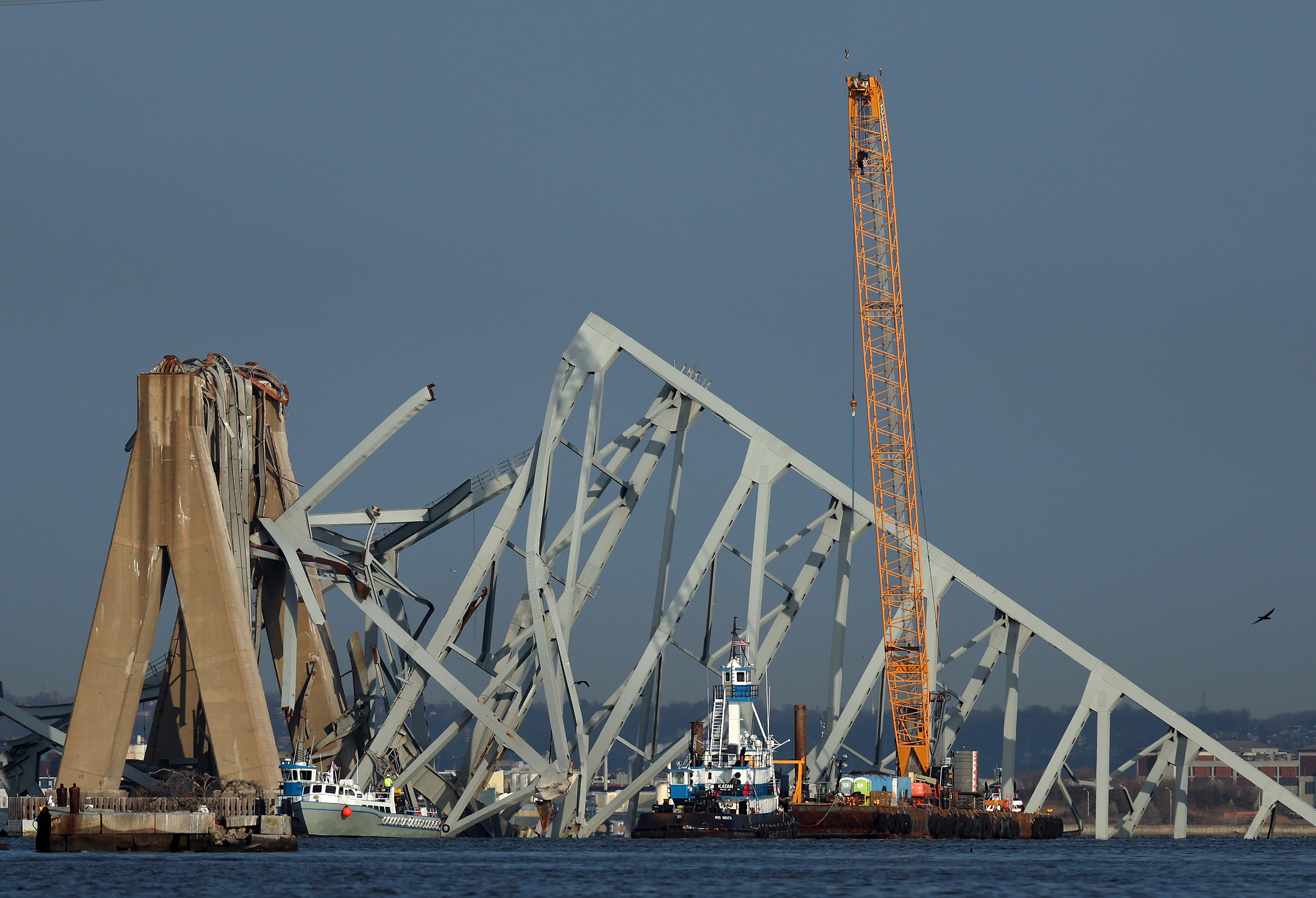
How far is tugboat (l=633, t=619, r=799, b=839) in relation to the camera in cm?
7750

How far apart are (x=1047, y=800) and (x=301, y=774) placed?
13307 cm

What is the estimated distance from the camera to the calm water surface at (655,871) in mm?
49406

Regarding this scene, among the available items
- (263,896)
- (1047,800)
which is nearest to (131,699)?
(263,896)

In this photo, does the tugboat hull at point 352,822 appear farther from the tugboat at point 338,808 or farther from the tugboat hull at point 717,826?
the tugboat hull at point 717,826

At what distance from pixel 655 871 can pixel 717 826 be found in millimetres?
19935

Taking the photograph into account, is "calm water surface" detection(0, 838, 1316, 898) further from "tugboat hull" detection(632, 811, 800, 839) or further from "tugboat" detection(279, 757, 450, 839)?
"tugboat hull" detection(632, 811, 800, 839)

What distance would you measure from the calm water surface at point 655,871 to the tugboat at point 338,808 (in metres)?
0.66

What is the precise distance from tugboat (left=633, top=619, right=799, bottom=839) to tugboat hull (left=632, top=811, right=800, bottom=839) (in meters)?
0.02

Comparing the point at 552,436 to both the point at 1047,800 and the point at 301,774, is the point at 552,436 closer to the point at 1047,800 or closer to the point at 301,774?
the point at 301,774

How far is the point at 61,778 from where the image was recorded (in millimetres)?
72875

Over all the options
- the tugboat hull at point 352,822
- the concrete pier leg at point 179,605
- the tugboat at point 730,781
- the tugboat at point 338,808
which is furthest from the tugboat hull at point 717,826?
the concrete pier leg at point 179,605

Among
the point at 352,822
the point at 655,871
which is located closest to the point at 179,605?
the point at 352,822

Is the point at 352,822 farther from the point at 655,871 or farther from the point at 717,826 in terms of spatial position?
the point at 655,871

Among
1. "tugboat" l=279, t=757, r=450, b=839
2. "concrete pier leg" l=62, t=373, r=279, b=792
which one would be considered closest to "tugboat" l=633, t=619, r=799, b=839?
"tugboat" l=279, t=757, r=450, b=839
